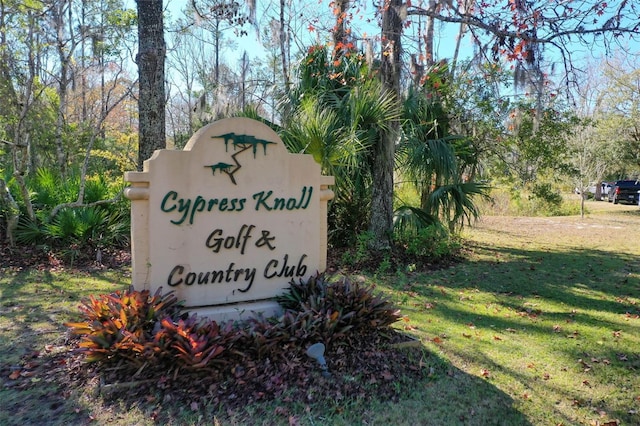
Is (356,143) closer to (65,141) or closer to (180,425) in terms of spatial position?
(180,425)

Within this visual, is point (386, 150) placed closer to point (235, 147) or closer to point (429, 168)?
point (429, 168)

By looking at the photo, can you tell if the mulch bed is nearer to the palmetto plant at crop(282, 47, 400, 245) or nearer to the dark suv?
the palmetto plant at crop(282, 47, 400, 245)

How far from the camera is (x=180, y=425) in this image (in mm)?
2822

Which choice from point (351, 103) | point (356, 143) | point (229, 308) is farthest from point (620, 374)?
point (351, 103)

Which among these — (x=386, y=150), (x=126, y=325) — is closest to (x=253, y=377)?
(x=126, y=325)

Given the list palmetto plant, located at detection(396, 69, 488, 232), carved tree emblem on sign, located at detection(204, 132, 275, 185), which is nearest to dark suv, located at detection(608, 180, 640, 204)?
palmetto plant, located at detection(396, 69, 488, 232)

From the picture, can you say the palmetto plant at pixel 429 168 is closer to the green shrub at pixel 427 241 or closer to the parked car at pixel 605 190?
the green shrub at pixel 427 241

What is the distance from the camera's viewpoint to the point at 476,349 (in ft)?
14.4

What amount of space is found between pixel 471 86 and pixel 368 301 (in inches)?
303

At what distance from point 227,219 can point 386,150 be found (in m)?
4.36

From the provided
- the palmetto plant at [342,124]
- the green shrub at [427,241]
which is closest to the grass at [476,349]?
the green shrub at [427,241]

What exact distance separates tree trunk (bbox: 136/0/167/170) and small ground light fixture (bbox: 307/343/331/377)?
4.30 m

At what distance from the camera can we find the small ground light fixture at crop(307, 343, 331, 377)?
350 centimetres

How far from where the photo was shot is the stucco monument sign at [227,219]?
3785 mm
